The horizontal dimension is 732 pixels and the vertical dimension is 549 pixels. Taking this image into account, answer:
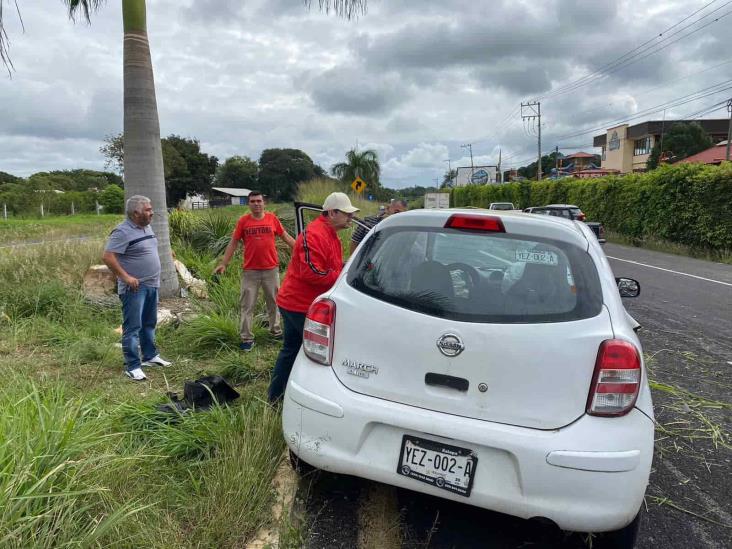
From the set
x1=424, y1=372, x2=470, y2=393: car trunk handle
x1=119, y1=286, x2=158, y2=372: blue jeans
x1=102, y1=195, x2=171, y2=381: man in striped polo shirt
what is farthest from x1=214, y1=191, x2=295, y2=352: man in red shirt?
x1=424, y1=372, x2=470, y2=393: car trunk handle

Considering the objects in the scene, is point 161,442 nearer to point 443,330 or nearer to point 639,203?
point 443,330

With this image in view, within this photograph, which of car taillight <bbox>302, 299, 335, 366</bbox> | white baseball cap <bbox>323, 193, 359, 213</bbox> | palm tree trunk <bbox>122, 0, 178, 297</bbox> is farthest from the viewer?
palm tree trunk <bbox>122, 0, 178, 297</bbox>

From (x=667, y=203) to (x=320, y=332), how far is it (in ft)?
65.4

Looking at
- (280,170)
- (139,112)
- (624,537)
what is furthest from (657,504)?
(280,170)

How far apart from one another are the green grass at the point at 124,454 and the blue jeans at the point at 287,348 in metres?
0.20

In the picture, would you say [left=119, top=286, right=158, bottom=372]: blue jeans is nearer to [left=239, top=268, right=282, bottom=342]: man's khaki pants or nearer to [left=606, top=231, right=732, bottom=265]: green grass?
[left=239, top=268, right=282, bottom=342]: man's khaki pants

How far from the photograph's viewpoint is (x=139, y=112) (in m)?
6.95

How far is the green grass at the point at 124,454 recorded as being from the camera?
2.11 meters

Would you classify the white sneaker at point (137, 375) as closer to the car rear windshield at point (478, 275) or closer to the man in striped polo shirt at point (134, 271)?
the man in striped polo shirt at point (134, 271)

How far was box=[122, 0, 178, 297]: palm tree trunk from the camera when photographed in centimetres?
693

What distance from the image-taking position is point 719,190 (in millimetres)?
16469

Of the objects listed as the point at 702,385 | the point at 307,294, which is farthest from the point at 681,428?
the point at 307,294

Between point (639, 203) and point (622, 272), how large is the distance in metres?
10.3

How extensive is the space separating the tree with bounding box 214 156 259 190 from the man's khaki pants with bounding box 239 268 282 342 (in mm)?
81330
